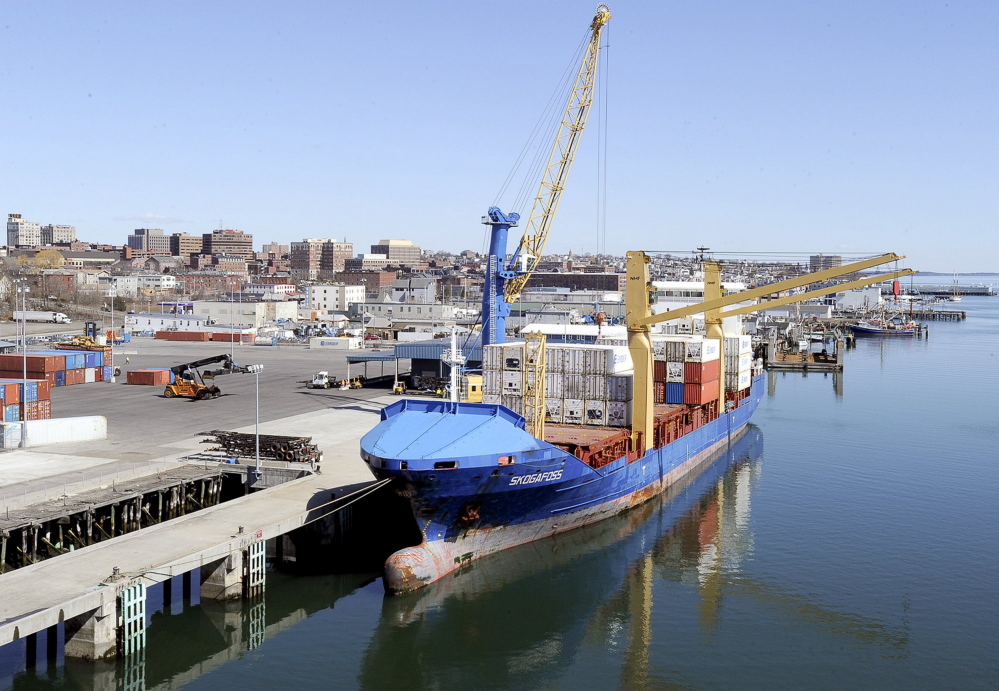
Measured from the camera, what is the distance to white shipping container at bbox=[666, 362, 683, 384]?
53094 millimetres

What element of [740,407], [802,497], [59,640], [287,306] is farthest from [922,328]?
[59,640]

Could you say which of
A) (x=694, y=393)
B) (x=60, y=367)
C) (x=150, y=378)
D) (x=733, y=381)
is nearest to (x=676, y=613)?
(x=694, y=393)

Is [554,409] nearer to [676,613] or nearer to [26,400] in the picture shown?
[676,613]

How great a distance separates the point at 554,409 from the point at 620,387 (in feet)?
11.5

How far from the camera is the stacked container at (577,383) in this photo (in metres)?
42.9

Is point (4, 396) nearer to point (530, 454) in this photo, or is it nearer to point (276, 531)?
point (276, 531)

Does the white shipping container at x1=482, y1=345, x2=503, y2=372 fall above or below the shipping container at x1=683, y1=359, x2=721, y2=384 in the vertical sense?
above

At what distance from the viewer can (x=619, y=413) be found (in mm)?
44375

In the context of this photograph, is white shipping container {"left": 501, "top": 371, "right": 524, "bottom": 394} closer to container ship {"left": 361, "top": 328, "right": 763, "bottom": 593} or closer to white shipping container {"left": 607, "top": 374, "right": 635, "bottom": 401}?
container ship {"left": 361, "top": 328, "right": 763, "bottom": 593}

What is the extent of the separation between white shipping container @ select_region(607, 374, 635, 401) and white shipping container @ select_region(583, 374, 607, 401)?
0.81 feet

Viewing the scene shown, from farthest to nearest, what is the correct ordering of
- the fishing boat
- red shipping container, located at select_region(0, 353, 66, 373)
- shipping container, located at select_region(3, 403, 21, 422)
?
1. the fishing boat
2. red shipping container, located at select_region(0, 353, 66, 373)
3. shipping container, located at select_region(3, 403, 21, 422)

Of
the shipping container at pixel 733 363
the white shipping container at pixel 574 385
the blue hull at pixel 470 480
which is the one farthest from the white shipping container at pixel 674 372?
the blue hull at pixel 470 480

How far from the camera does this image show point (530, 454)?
33.7 m

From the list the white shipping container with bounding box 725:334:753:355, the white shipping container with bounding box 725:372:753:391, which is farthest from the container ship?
the white shipping container with bounding box 725:334:753:355
